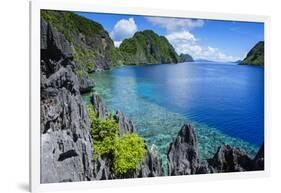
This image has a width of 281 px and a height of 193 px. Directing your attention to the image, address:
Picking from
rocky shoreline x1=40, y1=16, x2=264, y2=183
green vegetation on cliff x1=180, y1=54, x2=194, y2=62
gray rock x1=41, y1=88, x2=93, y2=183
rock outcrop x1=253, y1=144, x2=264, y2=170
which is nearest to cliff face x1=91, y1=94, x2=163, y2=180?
rocky shoreline x1=40, y1=16, x2=264, y2=183

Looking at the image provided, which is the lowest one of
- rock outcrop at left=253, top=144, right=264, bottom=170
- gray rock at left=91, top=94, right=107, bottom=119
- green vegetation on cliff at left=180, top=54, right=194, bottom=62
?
rock outcrop at left=253, top=144, right=264, bottom=170

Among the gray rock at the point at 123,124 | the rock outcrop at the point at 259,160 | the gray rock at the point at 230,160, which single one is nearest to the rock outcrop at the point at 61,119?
the gray rock at the point at 123,124

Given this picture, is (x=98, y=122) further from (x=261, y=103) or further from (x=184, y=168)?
(x=261, y=103)

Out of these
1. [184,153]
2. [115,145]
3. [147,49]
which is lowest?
[184,153]

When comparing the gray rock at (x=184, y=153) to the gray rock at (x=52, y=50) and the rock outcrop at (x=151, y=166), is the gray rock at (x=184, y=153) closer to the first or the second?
the rock outcrop at (x=151, y=166)

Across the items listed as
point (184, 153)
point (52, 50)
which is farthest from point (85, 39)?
point (184, 153)

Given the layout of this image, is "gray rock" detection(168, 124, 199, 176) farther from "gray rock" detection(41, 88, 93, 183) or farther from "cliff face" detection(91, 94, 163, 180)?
"gray rock" detection(41, 88, 93, 183)

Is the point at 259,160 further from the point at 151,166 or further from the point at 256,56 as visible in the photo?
the point at 151,166
